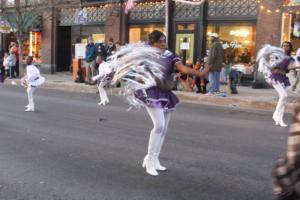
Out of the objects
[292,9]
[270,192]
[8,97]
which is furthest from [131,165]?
[292,9]

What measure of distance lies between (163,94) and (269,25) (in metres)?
13.5

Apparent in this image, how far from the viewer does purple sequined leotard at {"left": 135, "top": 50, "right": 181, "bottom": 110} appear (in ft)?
21.0

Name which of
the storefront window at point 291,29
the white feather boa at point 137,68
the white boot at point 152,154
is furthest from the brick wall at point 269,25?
the white boot at point 152,154

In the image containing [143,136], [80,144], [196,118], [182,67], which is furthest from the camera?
[196,118]

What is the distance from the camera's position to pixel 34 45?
31312 millimetres

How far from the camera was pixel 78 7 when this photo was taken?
2736 cm

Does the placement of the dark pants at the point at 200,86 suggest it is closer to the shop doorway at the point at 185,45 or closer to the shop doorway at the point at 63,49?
the shop doorway at the point at 185,45

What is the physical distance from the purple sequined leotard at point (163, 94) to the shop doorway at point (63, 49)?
917 inches

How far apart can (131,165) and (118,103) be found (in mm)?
8393

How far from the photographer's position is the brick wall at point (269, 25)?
18.8m

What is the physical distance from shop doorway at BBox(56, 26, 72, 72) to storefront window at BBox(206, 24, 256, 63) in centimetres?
1138

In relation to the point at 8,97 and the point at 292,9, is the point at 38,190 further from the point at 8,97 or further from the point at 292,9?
the point at 292,9

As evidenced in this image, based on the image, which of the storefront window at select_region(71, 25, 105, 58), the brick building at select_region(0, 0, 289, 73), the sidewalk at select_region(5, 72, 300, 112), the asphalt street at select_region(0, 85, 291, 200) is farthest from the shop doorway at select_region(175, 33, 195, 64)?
the asphalt street at select_region(0, 85, 291, 200)

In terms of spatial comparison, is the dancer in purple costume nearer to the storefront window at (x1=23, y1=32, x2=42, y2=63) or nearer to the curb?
the curb
